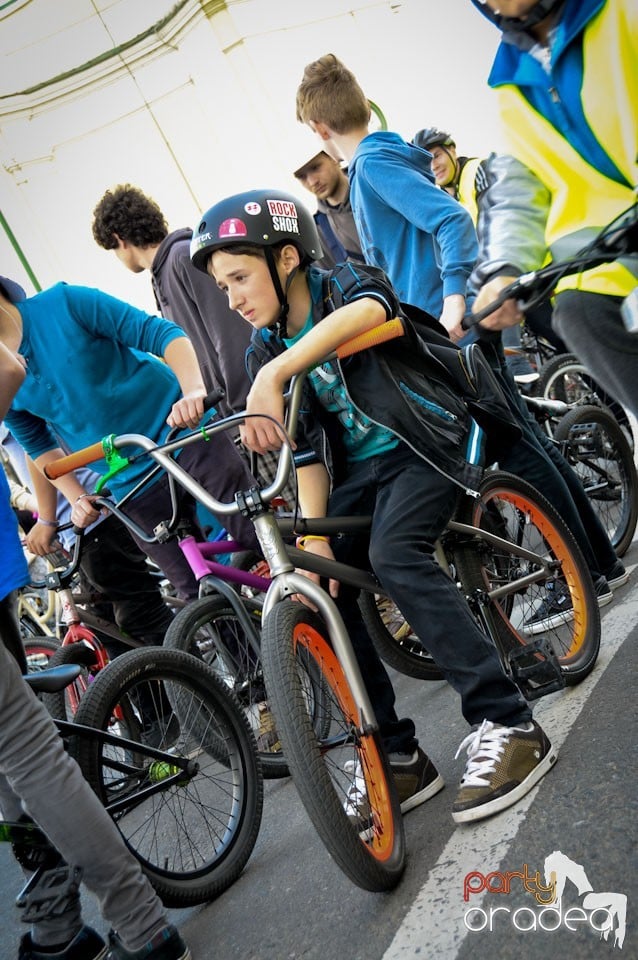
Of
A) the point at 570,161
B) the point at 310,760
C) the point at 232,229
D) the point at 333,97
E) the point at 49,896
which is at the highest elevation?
the point at 333,97

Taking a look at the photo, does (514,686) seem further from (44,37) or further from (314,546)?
(44,37)

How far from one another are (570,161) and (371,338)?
0.59m

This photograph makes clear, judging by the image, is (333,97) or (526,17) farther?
(333,97)

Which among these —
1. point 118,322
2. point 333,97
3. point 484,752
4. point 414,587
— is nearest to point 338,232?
point 333,97

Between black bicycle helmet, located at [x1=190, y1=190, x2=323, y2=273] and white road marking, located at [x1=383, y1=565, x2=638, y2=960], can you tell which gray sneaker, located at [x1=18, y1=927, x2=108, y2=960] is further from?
black bicycle helmet, located at [x1=190, y1=190, x2=323, y2=273]

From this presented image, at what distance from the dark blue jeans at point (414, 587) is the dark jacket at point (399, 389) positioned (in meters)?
0.09

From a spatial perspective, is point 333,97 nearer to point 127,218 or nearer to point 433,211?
point 433,211

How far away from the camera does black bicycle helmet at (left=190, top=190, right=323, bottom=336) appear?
231 centimetres

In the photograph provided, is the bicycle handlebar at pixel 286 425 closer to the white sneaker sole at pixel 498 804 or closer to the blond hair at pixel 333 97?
the white sneaker sole at pixel 498 804

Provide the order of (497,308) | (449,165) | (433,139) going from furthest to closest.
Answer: (449,165) < (433,139) < (497,308)

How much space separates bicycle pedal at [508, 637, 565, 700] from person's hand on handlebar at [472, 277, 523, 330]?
0.92m

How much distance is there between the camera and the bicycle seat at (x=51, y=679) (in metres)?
2.19

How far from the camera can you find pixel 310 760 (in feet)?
5.87

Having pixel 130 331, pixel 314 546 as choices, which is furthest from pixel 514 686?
pixel 130 331
